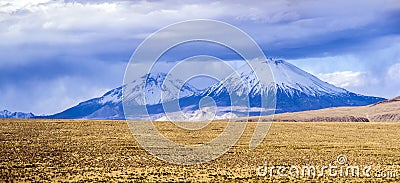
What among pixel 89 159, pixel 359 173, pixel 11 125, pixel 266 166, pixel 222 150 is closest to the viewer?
pixel 359 173

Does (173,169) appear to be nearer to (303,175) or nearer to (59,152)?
(303,175)

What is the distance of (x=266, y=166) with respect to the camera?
161ft

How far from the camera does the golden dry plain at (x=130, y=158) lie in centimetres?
4122

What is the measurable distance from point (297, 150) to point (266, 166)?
686 inches

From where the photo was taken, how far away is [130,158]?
54.1 metres

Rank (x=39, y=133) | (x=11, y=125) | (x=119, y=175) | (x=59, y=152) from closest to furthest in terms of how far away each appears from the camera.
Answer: (x=119, y=175) < (x=59, y=152) < (x=39, y=133) < (x=11, y=125)

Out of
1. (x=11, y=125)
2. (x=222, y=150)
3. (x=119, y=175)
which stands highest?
(x=11, y=125)

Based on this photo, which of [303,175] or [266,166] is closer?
[303,175]

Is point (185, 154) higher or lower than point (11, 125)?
lower

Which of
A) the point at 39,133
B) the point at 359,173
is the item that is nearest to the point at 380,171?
the point at 359,173

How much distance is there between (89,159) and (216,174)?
1419cm

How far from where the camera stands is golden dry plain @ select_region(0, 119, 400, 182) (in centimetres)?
4122

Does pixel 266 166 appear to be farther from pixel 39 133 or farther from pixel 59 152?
pixel 39 133

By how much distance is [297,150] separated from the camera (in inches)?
2589
